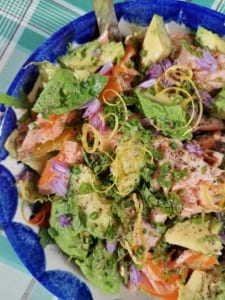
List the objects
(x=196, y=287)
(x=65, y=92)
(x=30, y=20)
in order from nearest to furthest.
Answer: (x=65, y=92) → (x=196, y=287) → (x=30, y=20)

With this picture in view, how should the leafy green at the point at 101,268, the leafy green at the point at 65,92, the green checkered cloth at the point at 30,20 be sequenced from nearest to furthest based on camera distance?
the leafy green at the point at 65,92, the leafy green at the point at 101,268, the green checkered cloth at the point at 30,20

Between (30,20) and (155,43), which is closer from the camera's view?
(155,43)

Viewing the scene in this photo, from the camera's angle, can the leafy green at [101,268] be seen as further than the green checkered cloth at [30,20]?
No

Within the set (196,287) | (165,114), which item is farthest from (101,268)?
(165,114)

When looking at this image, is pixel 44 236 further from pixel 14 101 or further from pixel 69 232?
pixel 14 101

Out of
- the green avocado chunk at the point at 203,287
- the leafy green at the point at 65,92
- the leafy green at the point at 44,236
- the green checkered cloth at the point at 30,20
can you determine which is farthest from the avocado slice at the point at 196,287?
the green checkered cloth at the point at 30,20

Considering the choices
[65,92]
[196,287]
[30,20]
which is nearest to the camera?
[65,92]

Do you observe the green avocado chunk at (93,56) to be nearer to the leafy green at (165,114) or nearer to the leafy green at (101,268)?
the leafy green at (165,114)

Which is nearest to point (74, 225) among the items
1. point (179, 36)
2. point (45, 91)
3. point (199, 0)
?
point (45, 91)

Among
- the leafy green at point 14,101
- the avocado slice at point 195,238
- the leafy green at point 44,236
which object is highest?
the leafy green at point 14,101
